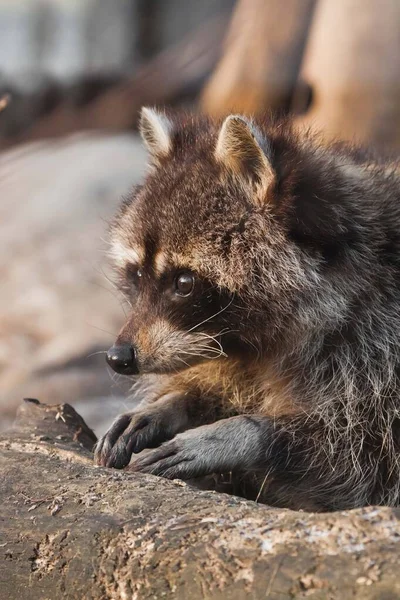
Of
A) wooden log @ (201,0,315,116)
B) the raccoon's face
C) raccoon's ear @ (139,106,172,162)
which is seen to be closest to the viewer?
the raccoon's face

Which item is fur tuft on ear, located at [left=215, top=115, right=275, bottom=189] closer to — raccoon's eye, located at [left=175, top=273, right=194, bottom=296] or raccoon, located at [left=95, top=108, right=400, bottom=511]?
raccoon, located at [left=95, top=108, right=400, bottom=511]

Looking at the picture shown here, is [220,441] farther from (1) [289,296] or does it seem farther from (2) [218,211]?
(2) [218,211]

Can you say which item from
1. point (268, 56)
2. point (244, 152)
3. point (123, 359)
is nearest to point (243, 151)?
point (244, 152)

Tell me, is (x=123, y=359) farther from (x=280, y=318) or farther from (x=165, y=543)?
(x=165, y=543)

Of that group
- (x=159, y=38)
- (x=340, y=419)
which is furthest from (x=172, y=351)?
(x=159, y=38)

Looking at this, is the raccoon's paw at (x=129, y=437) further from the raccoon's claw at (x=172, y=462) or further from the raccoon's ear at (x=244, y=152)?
the raccoon's ear at (x=244, y=152)

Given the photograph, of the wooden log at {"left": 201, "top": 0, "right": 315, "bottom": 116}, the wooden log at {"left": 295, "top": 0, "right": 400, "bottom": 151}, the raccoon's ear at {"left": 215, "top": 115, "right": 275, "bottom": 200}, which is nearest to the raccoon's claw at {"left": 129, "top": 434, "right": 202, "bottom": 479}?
the raccoon's ear at {"left": 215, "top": 115, "right": 275, "bottom": 200}

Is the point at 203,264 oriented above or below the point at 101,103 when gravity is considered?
below
